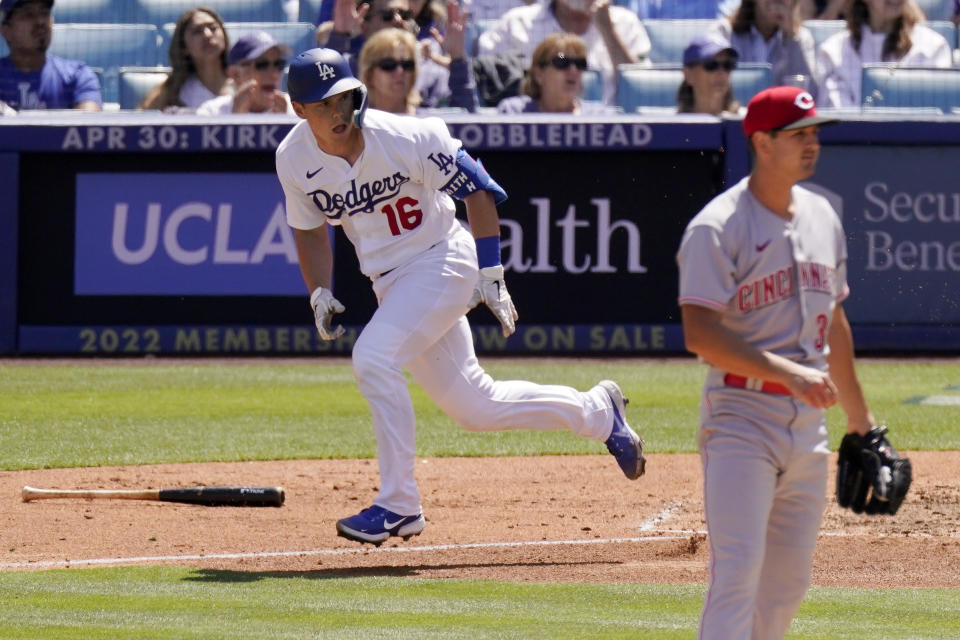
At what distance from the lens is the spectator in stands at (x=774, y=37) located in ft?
42.5

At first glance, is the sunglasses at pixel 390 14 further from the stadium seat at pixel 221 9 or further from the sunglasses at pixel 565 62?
A: the stadium seat at pixel 221 9

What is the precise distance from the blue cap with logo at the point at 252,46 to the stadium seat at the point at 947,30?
223 inches

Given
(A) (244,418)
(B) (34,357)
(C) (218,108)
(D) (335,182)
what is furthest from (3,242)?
(D) (335,182)

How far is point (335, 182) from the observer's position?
19.6ft

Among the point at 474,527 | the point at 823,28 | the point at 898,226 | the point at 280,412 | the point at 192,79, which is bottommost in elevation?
the point at 280,412

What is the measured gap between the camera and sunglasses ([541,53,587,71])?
12.2m

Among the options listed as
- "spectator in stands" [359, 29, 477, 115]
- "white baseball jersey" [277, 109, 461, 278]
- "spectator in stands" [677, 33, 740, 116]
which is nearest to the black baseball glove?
"white baseball jersey" [277, 109, 461, 278]

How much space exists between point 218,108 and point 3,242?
1.96 meters

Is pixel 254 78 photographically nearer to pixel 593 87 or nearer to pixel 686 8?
pixel 593 87

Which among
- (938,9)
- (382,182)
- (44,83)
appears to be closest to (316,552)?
(382,182)

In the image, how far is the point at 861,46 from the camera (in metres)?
13.1

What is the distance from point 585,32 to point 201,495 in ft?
23.7

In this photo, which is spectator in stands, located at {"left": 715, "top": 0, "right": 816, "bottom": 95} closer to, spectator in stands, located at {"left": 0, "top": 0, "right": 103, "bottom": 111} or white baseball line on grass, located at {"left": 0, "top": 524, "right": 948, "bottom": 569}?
spectator in stands, located at {"left": 0, "top": 0, "right": 103, "bottom": 111}

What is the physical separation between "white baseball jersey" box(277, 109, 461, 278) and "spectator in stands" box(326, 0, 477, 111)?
6344mm
